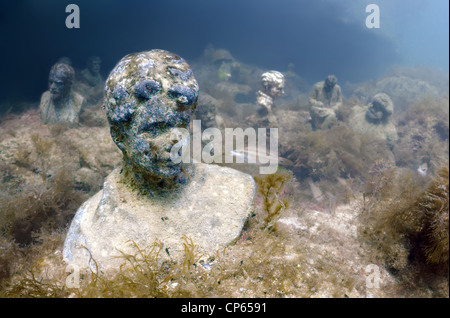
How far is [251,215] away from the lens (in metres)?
3.19

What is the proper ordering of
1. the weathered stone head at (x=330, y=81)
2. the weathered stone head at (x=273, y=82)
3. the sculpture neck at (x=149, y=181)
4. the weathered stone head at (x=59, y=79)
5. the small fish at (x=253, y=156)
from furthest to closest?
the weathered stone head at (x=330, y=81)
the weathered stone head at (x=273, y=82)
the weathered stone head at (x=59, y=79)
the small fish at (x=253, y=156)
the sculpture neck at (x=149, y=181)

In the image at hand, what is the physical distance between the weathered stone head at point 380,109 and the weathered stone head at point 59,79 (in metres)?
13.6

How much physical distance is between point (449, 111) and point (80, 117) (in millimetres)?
17896

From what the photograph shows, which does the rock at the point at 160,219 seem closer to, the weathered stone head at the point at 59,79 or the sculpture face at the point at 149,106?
the sculpture face at the point at 149,106

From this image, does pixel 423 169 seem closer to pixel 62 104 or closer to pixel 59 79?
pixel 59 79

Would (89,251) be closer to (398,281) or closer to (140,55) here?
(140,55)

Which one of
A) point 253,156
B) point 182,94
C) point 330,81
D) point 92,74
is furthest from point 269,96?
point 92,74

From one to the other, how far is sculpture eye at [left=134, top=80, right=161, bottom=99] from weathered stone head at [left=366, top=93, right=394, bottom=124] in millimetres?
11510

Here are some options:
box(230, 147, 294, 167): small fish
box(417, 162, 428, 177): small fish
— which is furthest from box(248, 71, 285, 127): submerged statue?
box(417, 162, 428, 177): small fish

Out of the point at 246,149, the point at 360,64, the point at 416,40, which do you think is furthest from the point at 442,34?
the point at 246,149

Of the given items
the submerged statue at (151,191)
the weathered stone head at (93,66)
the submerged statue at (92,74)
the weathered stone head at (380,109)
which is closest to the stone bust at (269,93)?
the weathered stone head at (380,109)

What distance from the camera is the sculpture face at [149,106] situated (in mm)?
2648

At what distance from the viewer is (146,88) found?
261 cm

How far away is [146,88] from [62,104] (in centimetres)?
839
